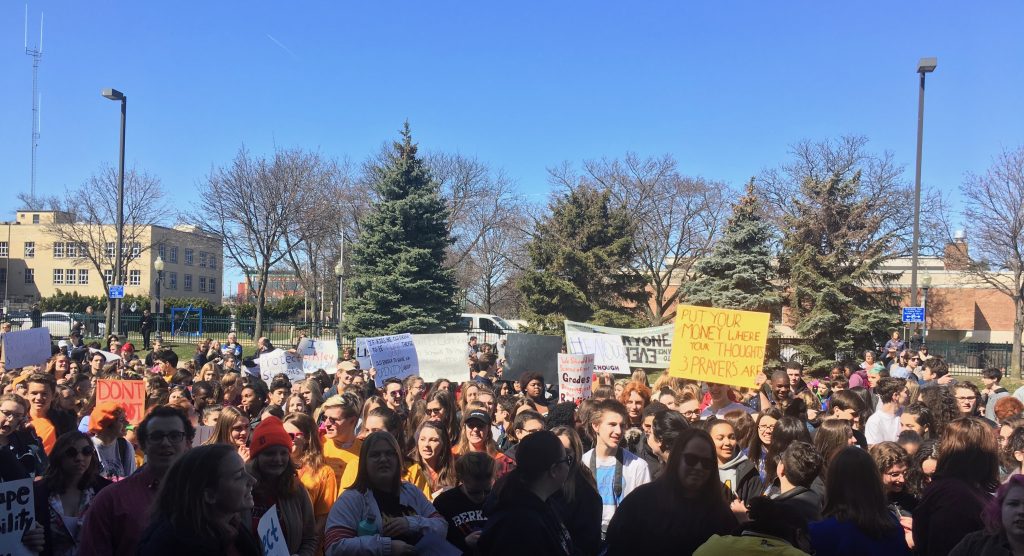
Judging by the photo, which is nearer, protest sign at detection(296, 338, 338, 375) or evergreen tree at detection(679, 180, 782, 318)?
protest sign at detection(296, 338, 338, 375)

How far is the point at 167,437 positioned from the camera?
4.54 metres

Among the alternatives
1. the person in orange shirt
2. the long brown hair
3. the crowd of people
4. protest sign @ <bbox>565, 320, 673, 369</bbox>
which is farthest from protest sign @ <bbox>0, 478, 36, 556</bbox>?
protest sign @ <bbox>565, 320, 673, 369</bbox>

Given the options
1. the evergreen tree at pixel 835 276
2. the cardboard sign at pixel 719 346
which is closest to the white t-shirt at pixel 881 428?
the cardboard sign at pixel 719 346

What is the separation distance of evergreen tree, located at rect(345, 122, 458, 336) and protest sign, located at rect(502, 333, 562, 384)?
1657cm

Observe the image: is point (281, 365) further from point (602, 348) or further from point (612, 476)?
point (612, 476)

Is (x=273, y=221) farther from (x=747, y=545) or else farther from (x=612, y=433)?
(x=747, y=545)

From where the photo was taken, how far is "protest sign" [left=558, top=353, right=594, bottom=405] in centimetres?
1125

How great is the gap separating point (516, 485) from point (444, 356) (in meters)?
11.7

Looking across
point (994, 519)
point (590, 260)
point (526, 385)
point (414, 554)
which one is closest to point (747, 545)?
point (994, 519)

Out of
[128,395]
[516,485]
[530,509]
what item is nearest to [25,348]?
[128,395]

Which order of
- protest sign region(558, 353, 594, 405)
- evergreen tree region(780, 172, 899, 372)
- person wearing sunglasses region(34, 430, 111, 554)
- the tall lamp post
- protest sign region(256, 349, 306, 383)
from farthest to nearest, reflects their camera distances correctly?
evergreen tree region(780, 172, 899, 372) → the tall lamp post → protest sign region(256, 349, 306, 383) → protest sign region(558, 353, 594, 405) → person wearing sunglasses region(34, 430, 111, 554)

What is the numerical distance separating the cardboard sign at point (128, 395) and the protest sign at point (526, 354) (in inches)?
270

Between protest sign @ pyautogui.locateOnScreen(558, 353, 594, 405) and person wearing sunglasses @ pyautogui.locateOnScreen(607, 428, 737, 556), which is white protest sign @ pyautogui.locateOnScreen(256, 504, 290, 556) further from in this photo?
protest sign @ pyautogui.locateOnScreen(558, 353, 594, 405)

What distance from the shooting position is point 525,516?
3674 mm
